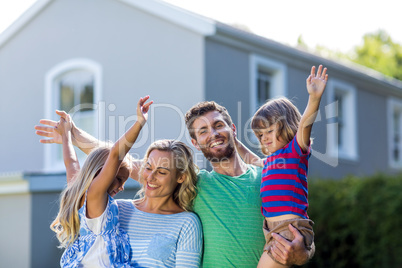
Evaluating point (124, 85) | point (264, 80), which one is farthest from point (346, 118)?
point (124, 85)

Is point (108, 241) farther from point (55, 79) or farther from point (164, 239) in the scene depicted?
point (55, 79)

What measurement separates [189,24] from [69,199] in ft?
20.5

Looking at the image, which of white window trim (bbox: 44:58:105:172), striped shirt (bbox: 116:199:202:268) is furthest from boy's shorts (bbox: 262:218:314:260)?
white window trim (bbox: 44:58:105:172)

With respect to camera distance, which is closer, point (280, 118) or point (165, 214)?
point (165, 214)

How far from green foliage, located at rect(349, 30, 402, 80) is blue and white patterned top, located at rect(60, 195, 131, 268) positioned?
33859 mm

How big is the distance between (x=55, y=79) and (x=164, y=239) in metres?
8.79

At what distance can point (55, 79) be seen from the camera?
1109 centimetres

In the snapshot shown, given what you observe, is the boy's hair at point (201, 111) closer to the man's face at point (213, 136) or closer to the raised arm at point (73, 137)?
the man's face at point (213, 136)

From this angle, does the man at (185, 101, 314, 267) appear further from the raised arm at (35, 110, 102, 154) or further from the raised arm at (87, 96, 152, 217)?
the raised arm at (35, 110, 102, 154)

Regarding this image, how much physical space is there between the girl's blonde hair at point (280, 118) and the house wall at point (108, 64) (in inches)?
198

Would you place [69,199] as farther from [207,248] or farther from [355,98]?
[355,98]

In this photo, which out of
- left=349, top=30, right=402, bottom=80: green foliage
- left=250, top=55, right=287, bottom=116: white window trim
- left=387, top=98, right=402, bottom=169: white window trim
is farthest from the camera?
left=349, top=30, right=402, bottom=80: green foliage

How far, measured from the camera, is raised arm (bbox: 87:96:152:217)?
114 inches

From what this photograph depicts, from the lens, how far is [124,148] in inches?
115
